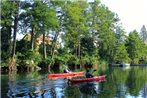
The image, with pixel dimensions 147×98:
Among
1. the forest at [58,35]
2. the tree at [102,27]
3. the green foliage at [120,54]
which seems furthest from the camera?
the green foliage at [120,54]

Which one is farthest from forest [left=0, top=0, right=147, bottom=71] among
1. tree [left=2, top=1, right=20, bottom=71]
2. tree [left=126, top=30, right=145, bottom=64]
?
tree [left=126, top=30, right=145, bottom=64]

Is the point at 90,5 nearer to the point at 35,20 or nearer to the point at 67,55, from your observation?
the point at 67,55

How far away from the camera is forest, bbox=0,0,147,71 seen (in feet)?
178

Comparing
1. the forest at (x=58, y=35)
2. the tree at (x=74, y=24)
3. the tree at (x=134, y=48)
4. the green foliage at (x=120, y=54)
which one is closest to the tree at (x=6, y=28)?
the forest at (x=58, y=35)

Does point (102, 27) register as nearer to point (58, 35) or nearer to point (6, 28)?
point (58, 35)

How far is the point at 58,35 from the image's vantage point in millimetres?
66812

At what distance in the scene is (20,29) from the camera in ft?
185

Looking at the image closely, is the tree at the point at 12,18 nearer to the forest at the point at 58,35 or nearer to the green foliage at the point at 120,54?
the forest at the point at 58,35

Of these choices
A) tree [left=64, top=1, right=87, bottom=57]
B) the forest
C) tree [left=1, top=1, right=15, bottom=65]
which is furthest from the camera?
tree [left=64, top=1, right=87, bottom=57]

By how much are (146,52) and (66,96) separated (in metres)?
94.8

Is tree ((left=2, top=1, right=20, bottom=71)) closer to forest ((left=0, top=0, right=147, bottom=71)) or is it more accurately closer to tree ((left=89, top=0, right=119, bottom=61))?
forest ((left=0, top=0, right=147, bottom=71))

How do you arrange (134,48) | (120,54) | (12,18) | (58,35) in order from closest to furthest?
1. (12,18)
2. (58,35)
3. (120,54)
4. (134,48)

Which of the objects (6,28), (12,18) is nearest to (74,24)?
(6,28)

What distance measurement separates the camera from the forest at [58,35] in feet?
178
